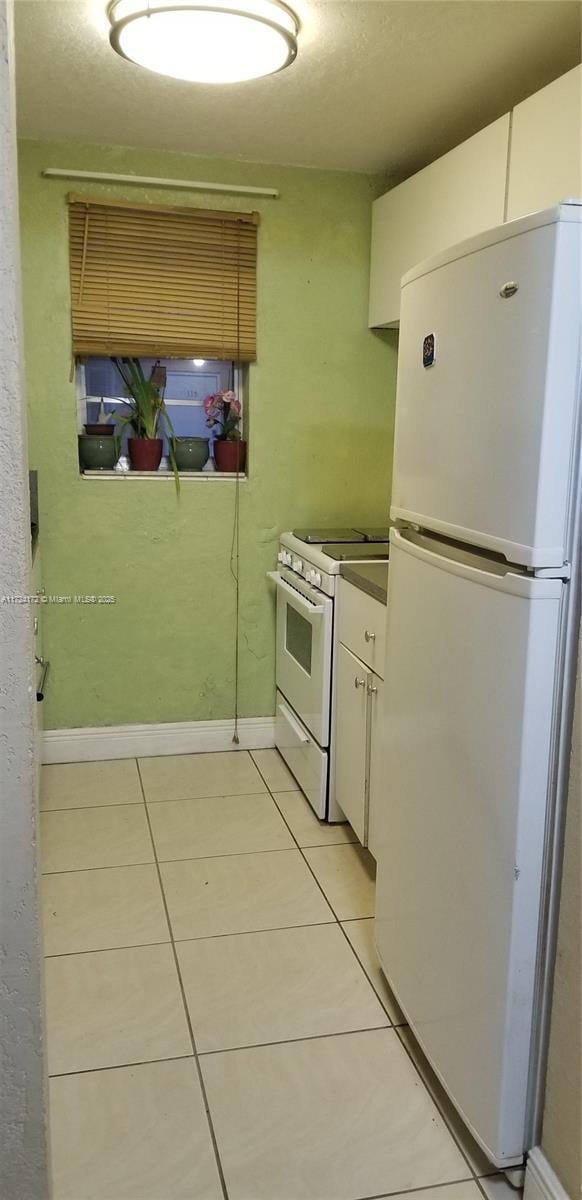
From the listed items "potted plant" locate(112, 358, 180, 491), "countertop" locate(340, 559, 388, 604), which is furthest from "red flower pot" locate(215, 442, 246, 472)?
"countertop" locate(340, 559, 388, 604)

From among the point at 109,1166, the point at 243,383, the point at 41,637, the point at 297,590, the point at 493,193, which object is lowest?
the point at 109,1166

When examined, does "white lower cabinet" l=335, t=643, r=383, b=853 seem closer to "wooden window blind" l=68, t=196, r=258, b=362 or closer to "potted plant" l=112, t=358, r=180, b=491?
"potted plant" l=112, t=358, r=180, b=491

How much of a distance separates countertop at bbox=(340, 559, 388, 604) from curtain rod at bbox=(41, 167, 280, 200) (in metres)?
1.47

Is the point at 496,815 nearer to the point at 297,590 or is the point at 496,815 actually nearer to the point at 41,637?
the point at 297,590

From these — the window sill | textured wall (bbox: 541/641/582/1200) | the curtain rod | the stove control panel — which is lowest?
textured wall (bbox: 541/641/582/1200)

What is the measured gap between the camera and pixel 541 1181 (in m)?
1.45

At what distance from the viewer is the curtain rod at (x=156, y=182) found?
2.98 m

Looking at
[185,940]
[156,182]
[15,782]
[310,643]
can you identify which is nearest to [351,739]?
[310,643]

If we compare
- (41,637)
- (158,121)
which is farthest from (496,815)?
(158,121)

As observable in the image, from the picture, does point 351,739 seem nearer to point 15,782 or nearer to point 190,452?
point 190,452

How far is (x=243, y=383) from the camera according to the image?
339 cm

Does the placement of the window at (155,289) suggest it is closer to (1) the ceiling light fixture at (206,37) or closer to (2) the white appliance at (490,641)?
(1) the ceiling light fixture at (206,37)

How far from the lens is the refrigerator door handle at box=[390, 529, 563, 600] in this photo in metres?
1.33

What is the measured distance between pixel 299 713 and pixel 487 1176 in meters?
1.74
